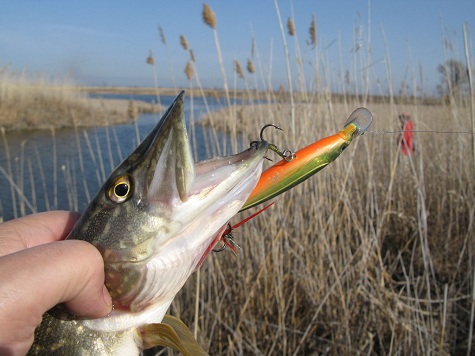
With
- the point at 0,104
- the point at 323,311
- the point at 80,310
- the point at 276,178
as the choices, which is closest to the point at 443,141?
the point at 323,311

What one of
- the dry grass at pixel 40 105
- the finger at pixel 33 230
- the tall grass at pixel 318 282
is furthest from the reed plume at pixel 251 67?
the dry grass at pixel 40 105

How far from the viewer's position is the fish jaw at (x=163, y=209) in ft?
2.90

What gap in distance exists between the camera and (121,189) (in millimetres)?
925

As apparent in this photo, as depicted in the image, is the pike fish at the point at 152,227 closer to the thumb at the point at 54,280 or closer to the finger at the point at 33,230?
the thumb at the point at 54,280

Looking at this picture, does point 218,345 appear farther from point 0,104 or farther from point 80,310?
point 0,104

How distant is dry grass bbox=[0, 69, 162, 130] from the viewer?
16.5 m

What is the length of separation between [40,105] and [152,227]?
1924 centimetres

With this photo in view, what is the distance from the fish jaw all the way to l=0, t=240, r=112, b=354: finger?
5cm

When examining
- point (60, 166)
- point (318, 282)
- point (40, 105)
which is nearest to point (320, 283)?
point (318, 282)

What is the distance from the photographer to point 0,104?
651 inches

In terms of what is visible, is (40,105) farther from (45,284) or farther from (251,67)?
(45,284)

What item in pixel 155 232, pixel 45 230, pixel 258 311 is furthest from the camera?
pixel 258 311

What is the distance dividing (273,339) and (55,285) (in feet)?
6.09

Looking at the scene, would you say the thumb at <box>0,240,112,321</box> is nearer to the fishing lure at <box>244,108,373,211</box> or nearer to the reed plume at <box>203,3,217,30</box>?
the fishing lure at <box>244,108,373,211</box>
